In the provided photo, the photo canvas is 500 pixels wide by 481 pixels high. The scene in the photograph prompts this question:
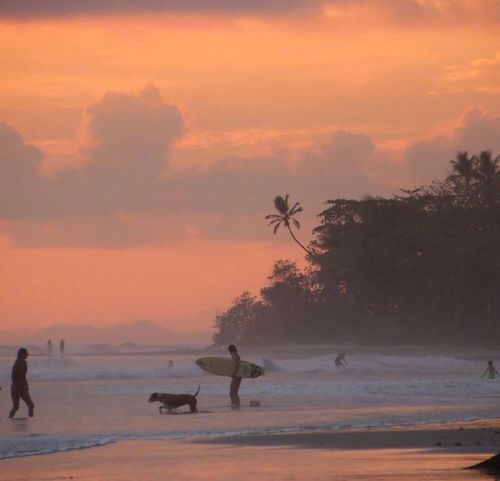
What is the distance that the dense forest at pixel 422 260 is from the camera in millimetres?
95438

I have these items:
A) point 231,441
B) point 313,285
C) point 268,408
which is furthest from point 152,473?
point 313,285

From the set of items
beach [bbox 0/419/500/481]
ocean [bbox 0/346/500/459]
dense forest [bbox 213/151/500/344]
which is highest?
dense forest [bbox 213/151/500/344]

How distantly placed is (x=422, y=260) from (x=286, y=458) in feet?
260

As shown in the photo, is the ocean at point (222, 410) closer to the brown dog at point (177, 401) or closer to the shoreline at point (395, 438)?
the brown dog at point (177, 401)

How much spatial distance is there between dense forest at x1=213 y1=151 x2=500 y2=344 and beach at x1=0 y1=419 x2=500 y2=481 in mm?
73199

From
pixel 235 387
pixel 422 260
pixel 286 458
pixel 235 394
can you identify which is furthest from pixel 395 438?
pixel 422 260

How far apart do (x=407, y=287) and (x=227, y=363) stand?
59581mm

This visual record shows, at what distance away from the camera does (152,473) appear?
16641 millimetres

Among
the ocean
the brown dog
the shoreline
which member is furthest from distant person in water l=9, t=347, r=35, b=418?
the shoreline

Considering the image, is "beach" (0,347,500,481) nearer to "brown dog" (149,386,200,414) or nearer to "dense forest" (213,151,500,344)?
"brown dog" (149,386,200,414)

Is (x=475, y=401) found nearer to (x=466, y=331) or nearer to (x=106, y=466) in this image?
(x=106, y=466)

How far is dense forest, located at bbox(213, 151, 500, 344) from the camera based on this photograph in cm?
9544

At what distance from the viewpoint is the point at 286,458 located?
18.2 m

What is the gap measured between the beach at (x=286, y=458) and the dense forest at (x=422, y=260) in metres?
73.2
